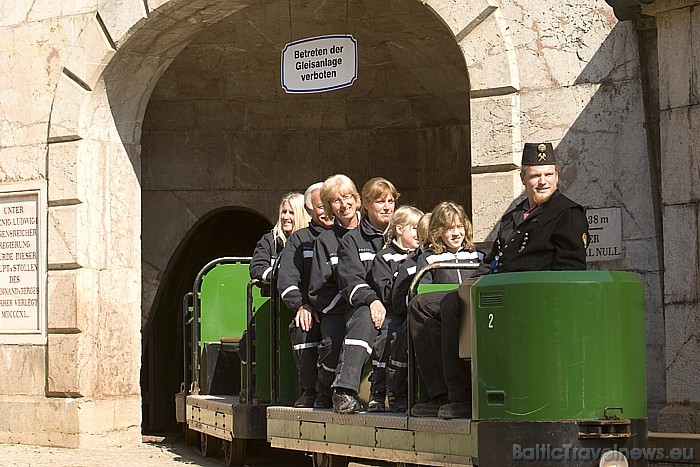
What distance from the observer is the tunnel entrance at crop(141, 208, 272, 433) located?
14.7m

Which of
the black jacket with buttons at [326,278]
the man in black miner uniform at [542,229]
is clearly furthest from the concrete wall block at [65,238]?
the man in black miner uniform at [542,229]

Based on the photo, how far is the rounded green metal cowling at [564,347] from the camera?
6000 millimetres

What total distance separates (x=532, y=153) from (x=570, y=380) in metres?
1.15

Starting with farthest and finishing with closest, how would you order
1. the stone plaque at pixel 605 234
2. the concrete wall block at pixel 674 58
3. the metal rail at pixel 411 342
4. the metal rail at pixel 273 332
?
the metal rail at pixel 273 332 → the stone plaque at pixel 605 234 → the concrete wall block at pixel 674 58 → the metal rail at pixel 411 342

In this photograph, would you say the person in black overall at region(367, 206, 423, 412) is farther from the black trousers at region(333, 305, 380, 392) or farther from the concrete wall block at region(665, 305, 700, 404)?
the concrete wall block at region(665, 305, 700, 404)

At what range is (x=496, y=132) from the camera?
29.8 ft

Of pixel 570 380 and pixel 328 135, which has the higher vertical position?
pixel 328 135

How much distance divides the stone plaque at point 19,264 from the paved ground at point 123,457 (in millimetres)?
1076

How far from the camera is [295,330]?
27.3 feet

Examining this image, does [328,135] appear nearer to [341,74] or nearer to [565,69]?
[341,74]

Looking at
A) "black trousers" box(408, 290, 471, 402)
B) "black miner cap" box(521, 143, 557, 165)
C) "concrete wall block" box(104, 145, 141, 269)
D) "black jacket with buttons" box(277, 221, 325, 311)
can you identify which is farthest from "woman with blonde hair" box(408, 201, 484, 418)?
"concrete wall block" box(104, 145, 141, 269)

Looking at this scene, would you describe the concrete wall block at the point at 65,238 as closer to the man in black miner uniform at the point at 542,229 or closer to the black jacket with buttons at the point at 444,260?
the black jacket with buttons at the point at 444,260

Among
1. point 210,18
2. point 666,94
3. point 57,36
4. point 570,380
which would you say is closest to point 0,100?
point 57,36

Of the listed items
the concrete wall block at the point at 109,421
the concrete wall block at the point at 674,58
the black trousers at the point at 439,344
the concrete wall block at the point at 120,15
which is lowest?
the concrete wall block at the point at 109,421
